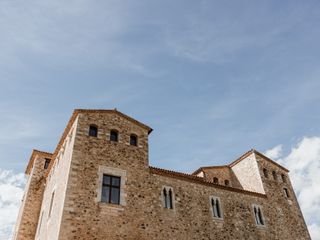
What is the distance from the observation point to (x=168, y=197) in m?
18.4

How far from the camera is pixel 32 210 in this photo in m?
22.4

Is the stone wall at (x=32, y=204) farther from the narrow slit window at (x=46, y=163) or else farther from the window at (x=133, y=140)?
the window at (x=133, y=140)

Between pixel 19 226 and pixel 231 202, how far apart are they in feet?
49.6

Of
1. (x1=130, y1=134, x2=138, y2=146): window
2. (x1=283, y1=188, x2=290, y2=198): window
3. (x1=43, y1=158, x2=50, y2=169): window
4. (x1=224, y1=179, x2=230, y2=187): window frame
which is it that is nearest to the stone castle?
(x1=130, y1=134, x2=138, y2=146): window

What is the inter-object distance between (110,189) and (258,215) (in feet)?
37.9

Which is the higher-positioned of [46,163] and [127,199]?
[46,163]

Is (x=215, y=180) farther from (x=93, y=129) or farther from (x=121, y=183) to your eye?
(x=93, y=129)

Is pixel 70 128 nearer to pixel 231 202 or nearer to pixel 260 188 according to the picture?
pixel 231 202

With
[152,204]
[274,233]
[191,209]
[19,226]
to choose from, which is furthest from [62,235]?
[274,233]

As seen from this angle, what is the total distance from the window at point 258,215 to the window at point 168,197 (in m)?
7.08

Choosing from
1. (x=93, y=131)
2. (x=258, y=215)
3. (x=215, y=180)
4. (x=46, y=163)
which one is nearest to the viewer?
(x=93, y=131)

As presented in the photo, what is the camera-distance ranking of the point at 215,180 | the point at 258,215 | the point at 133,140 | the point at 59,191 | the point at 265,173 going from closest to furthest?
the point at 59,191 < the point at 133,140 < the point at 258,215 < the point at 265,173 < the point at 215,180

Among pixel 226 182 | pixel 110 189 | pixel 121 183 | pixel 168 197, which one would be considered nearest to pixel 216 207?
pixel 168 197

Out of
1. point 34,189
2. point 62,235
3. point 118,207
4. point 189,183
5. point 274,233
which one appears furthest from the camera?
point 34,189
